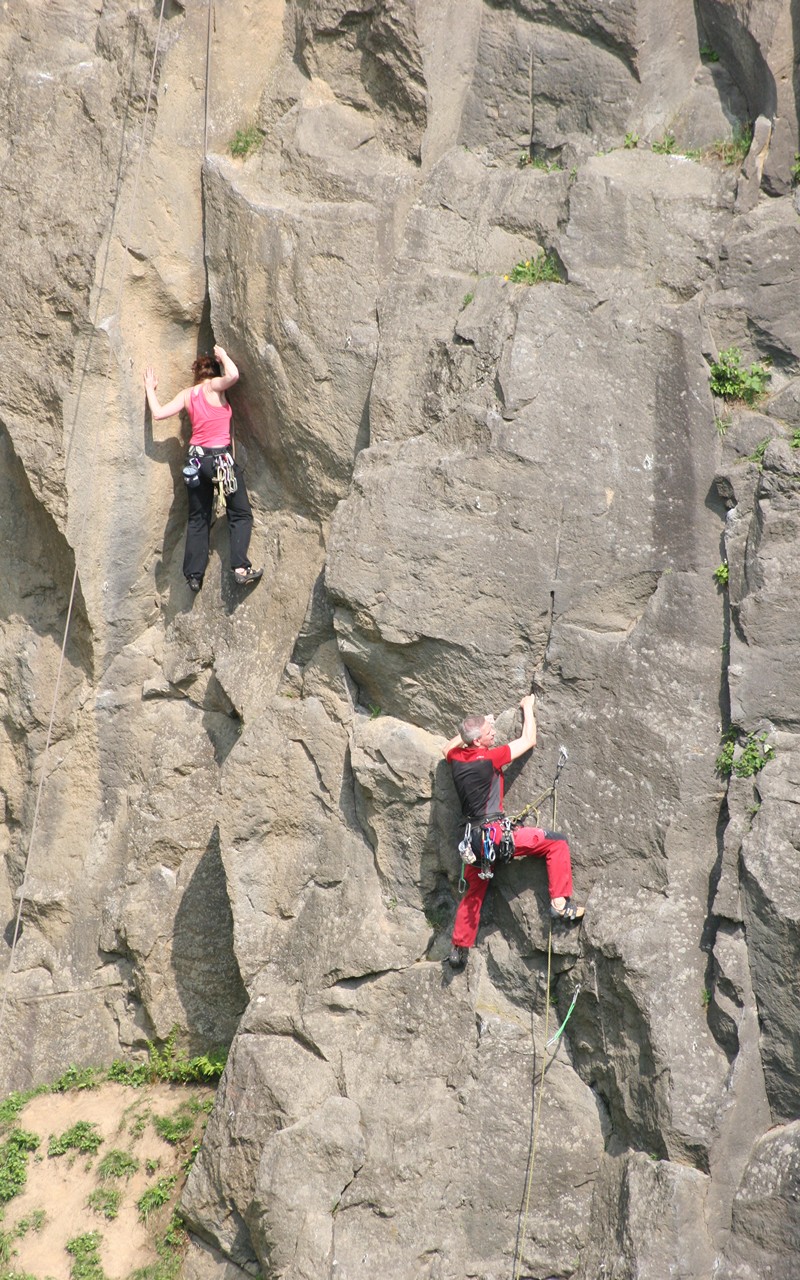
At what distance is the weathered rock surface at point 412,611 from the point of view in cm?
744

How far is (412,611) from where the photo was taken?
805cm

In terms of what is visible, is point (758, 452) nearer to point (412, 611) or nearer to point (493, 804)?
point (412, 611)

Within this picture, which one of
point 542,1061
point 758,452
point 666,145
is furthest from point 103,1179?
point 666,145

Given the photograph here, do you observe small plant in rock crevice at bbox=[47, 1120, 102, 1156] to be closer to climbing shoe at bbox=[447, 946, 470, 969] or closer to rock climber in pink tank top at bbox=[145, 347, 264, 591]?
climbing shoe at bbox=[447, 946, 470, 969]

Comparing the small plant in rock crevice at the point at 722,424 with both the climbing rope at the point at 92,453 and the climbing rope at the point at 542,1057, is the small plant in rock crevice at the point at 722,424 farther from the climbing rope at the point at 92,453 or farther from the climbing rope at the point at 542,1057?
the climbing rope at the point at 92,453

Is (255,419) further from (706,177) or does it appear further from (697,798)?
(697,798)

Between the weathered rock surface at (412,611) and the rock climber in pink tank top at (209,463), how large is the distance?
0.19m

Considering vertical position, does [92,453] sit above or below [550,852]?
above

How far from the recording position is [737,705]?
24.4 feet

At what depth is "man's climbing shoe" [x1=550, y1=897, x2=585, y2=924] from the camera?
24.8 feet

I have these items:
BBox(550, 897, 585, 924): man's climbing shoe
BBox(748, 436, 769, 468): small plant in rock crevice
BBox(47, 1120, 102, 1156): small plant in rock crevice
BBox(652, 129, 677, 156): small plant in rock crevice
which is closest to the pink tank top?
BBox(652, 129, 677, 156): small plant in rock crevice

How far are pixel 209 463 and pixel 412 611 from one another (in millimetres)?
2073

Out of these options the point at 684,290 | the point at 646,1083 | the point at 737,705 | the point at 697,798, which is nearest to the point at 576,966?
the point at 646,1083

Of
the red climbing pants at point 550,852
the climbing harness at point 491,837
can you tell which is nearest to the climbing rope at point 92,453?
the climbing harness at point 491,837
